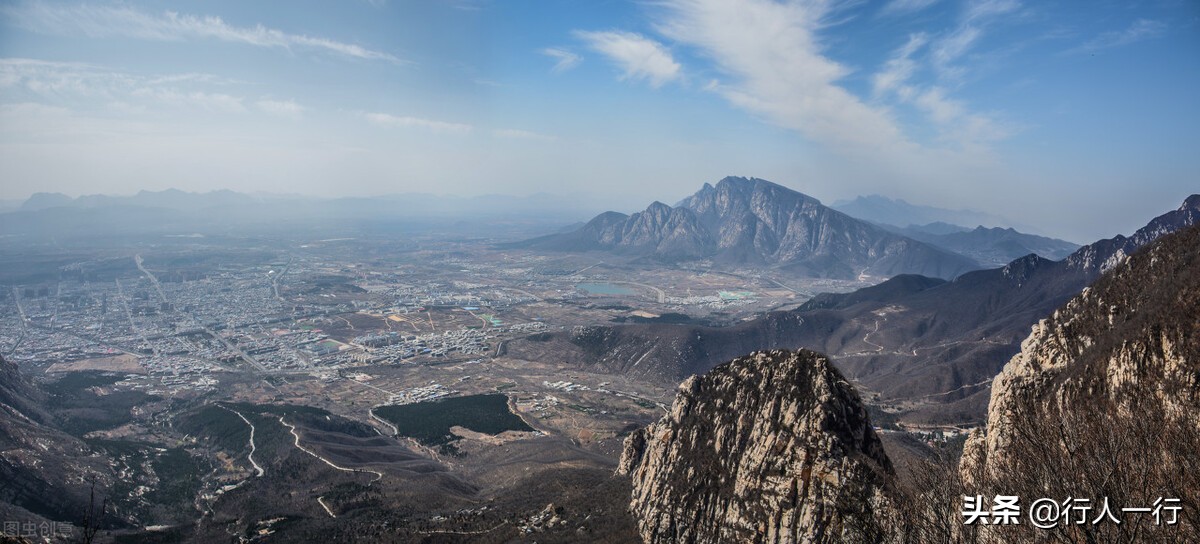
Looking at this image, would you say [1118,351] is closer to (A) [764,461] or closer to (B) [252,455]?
(A) [764,461]

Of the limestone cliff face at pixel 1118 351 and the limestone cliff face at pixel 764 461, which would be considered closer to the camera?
the limestone cliff face at pixel 1118 351

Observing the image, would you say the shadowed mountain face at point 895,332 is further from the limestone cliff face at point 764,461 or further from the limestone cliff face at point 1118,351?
the limestone cliff face at point 764,461

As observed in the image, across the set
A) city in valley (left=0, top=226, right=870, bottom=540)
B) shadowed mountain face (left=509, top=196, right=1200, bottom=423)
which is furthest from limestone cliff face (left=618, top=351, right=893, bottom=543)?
shadowed mountain face (left=509, top=196, right=1200, bottom=423)

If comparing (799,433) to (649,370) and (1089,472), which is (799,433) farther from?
(649,370)

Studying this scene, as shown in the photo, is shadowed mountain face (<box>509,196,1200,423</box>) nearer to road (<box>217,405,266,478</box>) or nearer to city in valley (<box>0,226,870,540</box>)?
city in valley (<box>0,226,870,540</box>)

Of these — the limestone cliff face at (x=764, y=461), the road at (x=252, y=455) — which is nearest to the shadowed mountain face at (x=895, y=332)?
the road at (x=252, y=455)

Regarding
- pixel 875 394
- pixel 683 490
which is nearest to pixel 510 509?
pixel 683 490

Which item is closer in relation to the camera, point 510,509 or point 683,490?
point 683,490
